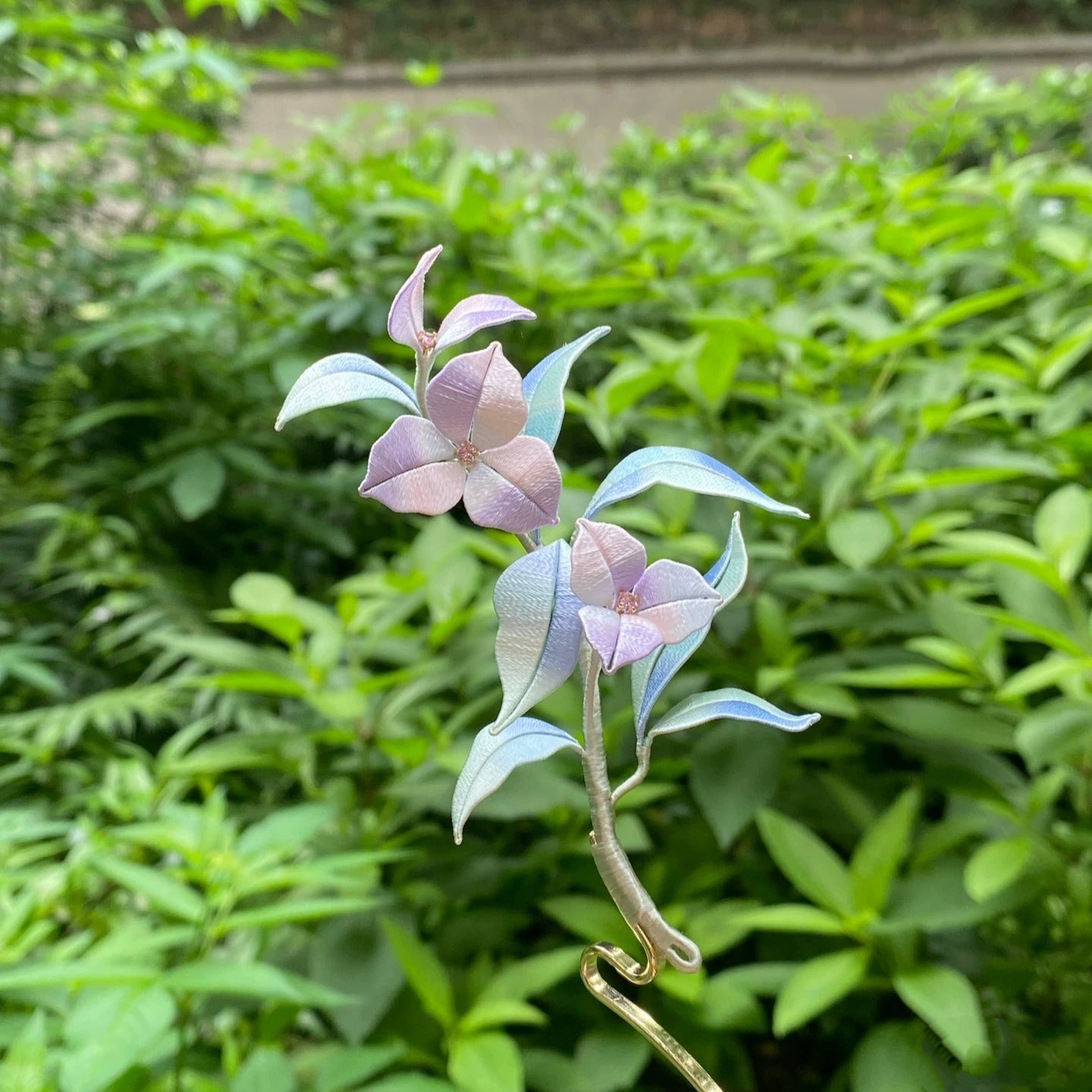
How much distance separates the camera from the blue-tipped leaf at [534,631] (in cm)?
16

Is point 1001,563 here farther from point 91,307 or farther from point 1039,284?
point 91,307

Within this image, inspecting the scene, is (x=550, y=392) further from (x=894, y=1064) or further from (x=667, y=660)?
(x=894, y=1064)

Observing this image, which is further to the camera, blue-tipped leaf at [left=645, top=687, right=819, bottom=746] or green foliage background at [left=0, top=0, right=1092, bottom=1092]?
green foliage background at [left=0, top=0, right=1092, bottom=1092]

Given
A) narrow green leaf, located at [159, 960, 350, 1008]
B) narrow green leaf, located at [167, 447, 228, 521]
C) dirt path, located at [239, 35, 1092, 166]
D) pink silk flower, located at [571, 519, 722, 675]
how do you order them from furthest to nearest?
1. dirt path, located at [239, 35, 1092, 166]
2. narrow green leaf, located at [167, 447, 228, 521]
3. narrow green leaf, located at [159, 960, 350, 1008]
4. pink silk flower, located at [571, 519, 722, 675]

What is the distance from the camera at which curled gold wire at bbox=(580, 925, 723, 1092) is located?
0.67 feet

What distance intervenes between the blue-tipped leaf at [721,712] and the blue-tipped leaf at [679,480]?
0.14ft

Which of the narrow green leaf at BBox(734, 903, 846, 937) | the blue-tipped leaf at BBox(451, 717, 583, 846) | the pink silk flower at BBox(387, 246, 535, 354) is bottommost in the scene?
the narrow green leaf at BBox(734, 903, 846, 937)

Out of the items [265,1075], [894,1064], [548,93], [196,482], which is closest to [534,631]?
[894,1064]

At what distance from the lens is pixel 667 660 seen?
0.64ft

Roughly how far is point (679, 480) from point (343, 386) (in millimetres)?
76

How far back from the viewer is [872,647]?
1.98 feet

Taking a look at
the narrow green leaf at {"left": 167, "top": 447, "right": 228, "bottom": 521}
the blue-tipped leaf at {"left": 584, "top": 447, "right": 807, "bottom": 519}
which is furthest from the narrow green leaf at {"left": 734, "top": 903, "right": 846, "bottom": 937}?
the narrow green leaf at {"left": 167, "top": 447, "right": 228, "bottom": 521}

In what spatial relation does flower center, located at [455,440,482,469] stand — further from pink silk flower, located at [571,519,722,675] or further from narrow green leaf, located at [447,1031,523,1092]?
narrow green leaf, located at [447,1031,523,1092]

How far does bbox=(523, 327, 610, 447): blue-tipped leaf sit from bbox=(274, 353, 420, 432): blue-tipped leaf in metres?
0.03
